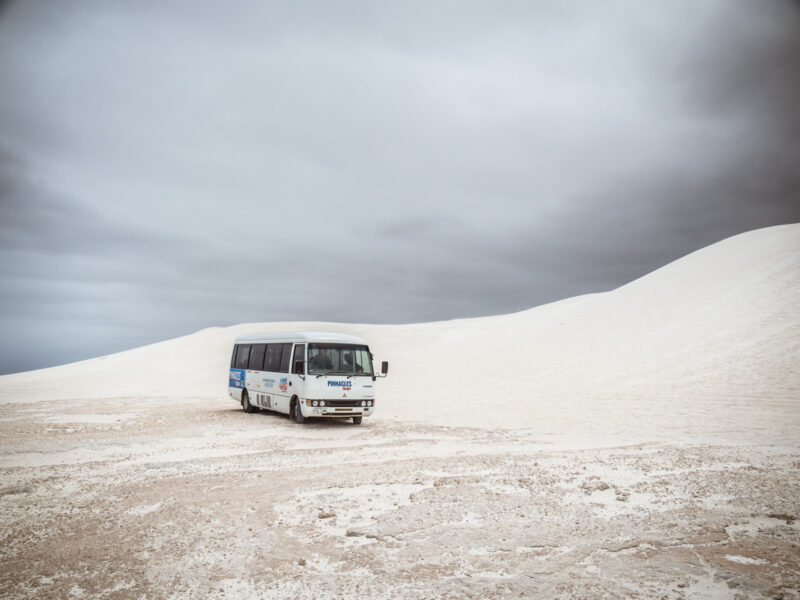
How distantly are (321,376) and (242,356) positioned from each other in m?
6.88

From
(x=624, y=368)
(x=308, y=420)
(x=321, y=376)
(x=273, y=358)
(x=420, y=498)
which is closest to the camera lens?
(x=420, y=498)

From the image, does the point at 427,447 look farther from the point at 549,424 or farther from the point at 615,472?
the point at 549,424

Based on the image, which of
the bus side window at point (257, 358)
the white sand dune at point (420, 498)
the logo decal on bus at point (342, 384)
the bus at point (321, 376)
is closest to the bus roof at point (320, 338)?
the bus at point (321, 376)

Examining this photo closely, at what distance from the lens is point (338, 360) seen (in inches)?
674

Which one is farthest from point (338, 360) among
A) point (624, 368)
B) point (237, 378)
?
point (624, 368)

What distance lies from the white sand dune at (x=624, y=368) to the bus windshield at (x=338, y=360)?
327cm

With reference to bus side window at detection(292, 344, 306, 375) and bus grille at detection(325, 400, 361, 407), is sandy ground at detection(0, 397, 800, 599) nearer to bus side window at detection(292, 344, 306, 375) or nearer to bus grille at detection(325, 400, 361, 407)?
bus grille at detection(325, 400, 361, 407)

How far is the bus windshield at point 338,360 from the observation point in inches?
663

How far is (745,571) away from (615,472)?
446 cm

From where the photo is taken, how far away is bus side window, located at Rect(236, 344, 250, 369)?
21.8 meters

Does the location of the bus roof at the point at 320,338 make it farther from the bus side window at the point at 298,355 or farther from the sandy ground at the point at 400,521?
the sandy ground at the point at 400,521

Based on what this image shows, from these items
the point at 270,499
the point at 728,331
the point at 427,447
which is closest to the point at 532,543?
the point at 270,499

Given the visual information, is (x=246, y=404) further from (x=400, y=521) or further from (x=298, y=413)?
(x=400, y=521)

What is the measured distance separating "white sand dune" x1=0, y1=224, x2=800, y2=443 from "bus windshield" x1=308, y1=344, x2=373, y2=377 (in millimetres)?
3266
